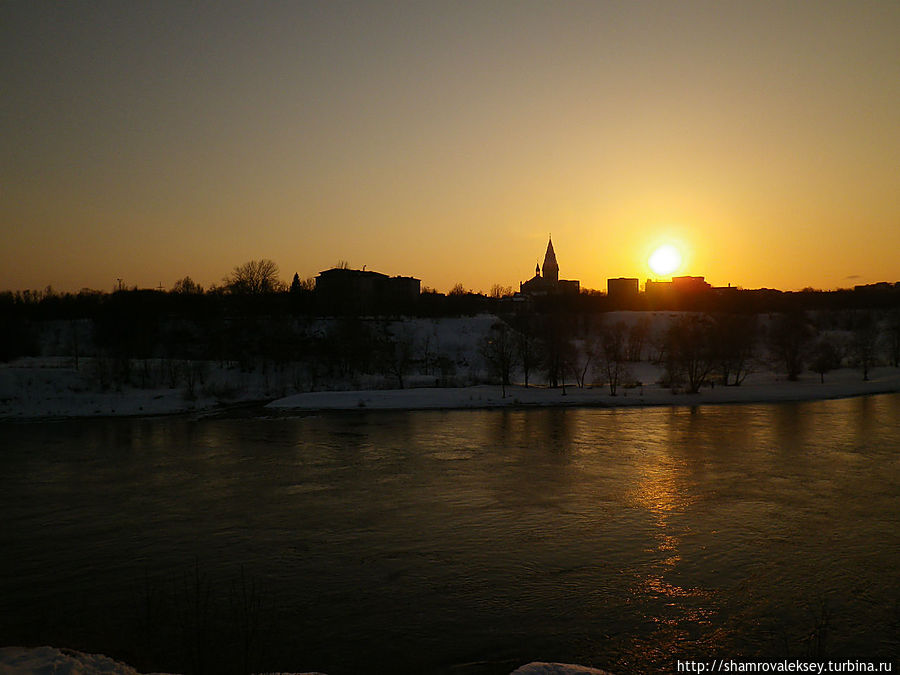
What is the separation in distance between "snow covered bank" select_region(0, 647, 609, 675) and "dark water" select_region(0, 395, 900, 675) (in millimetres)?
561

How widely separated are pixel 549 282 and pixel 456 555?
15810 cm

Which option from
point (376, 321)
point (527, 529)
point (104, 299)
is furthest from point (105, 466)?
point (104, 299)

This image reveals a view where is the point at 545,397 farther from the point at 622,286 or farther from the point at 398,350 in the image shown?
the point at 622,286

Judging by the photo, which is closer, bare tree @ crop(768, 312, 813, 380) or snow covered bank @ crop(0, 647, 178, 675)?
snow covered bank @ crop(0, 647, 178, 675)

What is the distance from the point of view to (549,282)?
167125 millimetres

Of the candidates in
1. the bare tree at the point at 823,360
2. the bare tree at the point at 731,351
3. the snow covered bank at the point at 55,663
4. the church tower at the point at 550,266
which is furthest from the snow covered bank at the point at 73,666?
the church tower at the point at 550,266

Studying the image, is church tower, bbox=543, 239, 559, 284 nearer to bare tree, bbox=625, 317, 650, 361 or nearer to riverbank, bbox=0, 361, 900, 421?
bare tree, bbox=625, 317, 650, 361

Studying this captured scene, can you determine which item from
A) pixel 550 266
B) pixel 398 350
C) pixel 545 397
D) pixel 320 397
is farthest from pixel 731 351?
pixel 550 266

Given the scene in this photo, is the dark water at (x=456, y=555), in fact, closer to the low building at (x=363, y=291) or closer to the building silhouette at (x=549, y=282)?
the low building at (x=363, y=291)

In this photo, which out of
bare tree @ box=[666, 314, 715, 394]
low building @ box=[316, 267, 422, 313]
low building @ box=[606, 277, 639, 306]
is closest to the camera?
bare tree @ box=[666, 314, 715, 394]

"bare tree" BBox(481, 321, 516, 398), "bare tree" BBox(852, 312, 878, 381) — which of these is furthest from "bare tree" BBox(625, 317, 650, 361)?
"bare tree" BBox(852, 312, 878, 381)

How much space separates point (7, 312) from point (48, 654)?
64574 mm

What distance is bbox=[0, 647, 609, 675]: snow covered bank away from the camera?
286 inches

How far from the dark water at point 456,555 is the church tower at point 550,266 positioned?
16077cm
